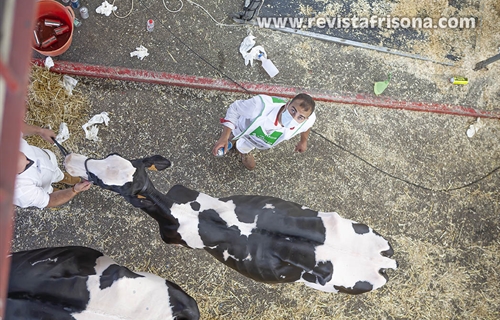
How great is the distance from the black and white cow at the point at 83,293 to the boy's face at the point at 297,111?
1.50 meters

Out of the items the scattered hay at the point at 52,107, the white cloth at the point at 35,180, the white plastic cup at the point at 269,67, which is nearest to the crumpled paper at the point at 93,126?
the scattered hay at the point at 52,107

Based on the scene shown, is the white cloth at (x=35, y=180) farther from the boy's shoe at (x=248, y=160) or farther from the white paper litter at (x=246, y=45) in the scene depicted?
the white paper litter at (x=246, y=45)

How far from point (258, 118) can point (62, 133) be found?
199 cm

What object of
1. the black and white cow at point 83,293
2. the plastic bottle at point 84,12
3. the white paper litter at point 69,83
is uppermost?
the plastic bottle at point 84,12

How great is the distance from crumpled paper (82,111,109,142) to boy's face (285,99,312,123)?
1.95 m

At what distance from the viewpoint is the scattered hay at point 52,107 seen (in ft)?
13.6

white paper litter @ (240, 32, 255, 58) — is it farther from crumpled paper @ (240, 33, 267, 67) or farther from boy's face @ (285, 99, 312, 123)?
boy's face @ (285, 99, 312, 123)

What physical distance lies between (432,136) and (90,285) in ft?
12.5

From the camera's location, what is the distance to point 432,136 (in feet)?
15.8

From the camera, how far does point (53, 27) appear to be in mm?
4250

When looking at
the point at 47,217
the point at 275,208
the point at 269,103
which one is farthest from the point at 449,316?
the point at 47,217

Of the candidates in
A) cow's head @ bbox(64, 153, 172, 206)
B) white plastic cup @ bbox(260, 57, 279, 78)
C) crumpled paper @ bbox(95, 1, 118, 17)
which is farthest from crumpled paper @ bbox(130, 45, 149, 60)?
cow's head @ bbox(64, 153, 172, 206)

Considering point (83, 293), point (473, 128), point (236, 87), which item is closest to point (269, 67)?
point (236, 87)

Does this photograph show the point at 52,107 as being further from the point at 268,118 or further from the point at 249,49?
the point at 268,118
